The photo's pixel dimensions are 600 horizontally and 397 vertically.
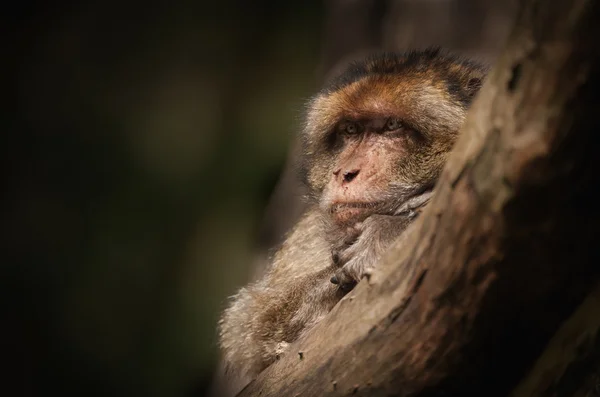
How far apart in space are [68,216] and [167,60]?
74cm

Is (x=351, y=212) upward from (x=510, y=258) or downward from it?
upward

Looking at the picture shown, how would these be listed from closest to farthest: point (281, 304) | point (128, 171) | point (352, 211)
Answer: point (128, 171) → point (352, 211) → point (281, 304)

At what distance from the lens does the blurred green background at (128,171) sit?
2273 millimetres

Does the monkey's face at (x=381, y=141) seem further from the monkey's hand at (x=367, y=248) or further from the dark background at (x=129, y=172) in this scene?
the dark background at (x=129, y=172)

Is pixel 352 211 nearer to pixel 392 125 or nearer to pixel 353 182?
pixel 353 182

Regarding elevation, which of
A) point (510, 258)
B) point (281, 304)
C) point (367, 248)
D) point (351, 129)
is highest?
point (351, 129)

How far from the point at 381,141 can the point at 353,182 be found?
0.30 meters

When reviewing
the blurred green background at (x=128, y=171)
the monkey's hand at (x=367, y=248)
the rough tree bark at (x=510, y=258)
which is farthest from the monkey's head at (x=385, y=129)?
the rough tree bark at (x=510, y=258)

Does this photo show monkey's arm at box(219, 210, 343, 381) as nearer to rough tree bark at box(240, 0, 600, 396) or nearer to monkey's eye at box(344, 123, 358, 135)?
monkey's eye at box(344, 123, 358, 135)

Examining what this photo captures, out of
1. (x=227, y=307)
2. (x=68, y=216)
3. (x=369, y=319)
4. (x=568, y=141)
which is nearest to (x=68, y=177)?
(x=68, y=216)

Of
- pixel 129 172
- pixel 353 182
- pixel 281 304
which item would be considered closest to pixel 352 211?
pixel 353 182

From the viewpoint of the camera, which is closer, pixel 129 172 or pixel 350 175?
pixel 129 172

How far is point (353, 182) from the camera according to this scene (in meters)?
3.31

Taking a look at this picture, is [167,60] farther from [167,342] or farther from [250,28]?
[167,342]
